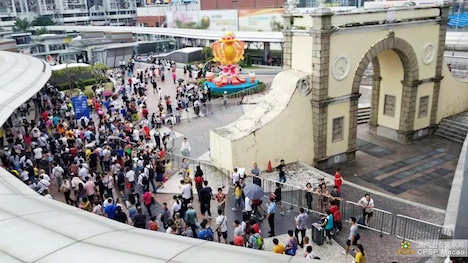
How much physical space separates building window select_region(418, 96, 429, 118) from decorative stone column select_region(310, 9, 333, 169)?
22.5 feet

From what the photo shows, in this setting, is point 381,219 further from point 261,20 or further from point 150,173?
point 261,20

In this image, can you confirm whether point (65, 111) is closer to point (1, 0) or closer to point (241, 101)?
point (241, 101)

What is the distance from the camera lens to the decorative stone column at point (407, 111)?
2047 cm

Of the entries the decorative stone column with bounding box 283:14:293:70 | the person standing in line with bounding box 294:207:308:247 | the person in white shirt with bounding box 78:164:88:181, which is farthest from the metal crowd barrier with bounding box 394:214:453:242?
the person in white shirt with bounding box 78:164:88:181

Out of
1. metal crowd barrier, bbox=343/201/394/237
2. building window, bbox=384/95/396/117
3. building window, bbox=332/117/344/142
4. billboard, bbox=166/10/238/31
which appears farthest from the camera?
billboard, bbox=166/10/238/31

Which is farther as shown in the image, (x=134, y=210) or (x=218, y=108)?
(x=218, y=108)

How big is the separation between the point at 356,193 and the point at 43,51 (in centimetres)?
5137

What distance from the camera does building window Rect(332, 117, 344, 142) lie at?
60.0ft

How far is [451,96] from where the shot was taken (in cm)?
2283

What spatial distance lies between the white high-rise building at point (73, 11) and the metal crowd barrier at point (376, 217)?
99298 millimetres

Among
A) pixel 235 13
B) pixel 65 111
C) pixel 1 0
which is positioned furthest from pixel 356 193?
pixel 1 0

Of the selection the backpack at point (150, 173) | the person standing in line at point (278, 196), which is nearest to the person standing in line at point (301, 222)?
the person standing in line at point (278, 196)

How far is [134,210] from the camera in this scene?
472 inches

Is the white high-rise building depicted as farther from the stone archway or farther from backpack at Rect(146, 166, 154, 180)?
backpack at Rect(146, 166, 154, 180)
